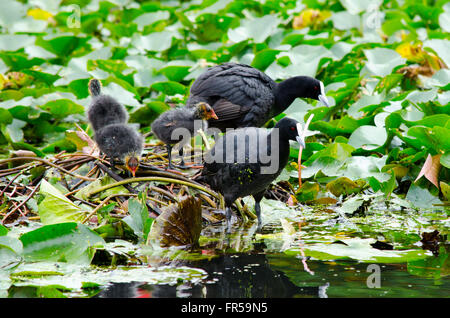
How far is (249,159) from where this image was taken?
14.8 ft

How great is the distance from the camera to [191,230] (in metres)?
4.04

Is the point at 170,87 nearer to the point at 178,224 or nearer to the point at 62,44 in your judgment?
the point at 62,44

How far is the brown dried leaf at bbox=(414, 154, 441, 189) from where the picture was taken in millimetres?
4844

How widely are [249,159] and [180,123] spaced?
1.03m

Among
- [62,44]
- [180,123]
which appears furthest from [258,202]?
[62,44]

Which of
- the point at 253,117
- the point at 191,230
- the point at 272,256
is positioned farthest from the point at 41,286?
the point at 253,117

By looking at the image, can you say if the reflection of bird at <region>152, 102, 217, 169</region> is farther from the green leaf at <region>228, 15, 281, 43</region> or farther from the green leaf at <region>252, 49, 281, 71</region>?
the green leaf at <region>228, 15, 281, 43</region>

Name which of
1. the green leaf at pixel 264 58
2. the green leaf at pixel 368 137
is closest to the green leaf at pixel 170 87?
the green leaf at pixel 264 58

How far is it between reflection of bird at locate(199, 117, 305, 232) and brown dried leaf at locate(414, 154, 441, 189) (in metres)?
1.11

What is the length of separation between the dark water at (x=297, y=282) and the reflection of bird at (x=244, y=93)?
2402 millimetres
